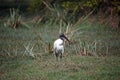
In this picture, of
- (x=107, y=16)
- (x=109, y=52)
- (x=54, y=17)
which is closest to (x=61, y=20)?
(x=54, y=17)

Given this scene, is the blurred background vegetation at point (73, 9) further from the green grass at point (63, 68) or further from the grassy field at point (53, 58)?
the green grass at point (63, 68)

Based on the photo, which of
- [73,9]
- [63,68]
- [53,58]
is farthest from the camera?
[73,9]

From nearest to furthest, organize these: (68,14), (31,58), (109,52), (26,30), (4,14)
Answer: (31,58) → (109,52) → (26,30) → (68,14) → (4,14)

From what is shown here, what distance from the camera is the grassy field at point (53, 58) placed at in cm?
893

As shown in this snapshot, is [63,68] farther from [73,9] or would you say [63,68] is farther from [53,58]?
[73,9]

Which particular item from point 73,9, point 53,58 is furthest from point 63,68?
point 73,9

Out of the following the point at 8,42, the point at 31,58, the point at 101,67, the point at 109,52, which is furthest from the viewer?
the point at 8,42

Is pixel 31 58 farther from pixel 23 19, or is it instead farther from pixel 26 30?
pixel 23 19

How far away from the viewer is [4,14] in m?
17.7

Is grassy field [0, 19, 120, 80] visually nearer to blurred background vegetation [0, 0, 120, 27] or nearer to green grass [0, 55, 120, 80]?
green grass [0, 55, 120, 80]

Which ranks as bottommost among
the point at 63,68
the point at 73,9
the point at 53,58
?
the point at 63,68

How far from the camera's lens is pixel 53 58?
34.9 feet

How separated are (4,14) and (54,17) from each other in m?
2.82

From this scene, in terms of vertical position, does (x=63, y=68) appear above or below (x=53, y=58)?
below
